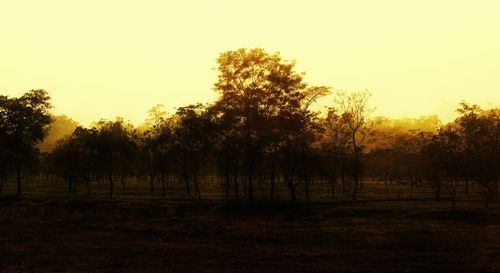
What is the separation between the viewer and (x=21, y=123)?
9600cm

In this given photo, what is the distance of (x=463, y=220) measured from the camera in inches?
2301

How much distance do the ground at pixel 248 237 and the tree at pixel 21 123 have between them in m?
22.1

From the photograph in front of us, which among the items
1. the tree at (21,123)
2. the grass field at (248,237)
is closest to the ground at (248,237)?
the grass field at (248,237)

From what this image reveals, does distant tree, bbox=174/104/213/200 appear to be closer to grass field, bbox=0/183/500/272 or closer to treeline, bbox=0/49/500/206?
treeline, bbox=0/49/500/206

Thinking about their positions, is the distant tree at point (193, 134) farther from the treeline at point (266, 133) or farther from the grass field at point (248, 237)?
the grass field at point (248, 237)

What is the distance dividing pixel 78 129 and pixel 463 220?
71567 millimetres

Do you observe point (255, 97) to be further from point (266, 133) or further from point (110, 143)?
point (110, 143)

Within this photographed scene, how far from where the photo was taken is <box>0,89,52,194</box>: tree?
9556cm

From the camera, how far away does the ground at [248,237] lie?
33.7m

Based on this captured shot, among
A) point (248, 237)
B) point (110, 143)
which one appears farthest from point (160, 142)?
point (248, 237)

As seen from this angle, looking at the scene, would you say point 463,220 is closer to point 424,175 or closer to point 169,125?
point 424,175

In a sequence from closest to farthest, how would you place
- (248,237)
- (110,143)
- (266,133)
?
(248,237), (266,133), (110,143)

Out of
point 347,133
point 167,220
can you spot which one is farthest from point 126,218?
point 347,133

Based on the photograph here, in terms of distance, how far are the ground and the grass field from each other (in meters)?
0.08
